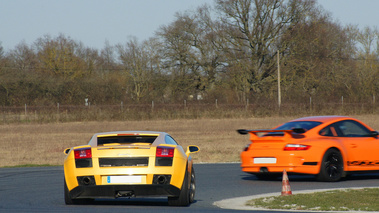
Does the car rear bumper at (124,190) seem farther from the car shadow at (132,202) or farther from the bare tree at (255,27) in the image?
the bare tree at (255,27)

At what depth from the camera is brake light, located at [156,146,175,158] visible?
964cm

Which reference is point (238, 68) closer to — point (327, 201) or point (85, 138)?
point (85, 138)

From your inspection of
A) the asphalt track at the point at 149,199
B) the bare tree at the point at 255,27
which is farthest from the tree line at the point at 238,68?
the asphalt track at the point at 149,199

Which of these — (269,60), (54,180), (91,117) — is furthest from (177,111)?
(54,180)

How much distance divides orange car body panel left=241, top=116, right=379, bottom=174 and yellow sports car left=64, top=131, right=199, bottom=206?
4.46 metres

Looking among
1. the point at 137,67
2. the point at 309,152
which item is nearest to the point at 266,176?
the point at 309,152

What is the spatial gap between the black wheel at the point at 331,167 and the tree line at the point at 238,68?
1689 inches

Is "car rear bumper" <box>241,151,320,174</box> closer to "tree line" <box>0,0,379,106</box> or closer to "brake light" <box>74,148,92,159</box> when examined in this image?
"brake light" <box>74,148,92,159</box>

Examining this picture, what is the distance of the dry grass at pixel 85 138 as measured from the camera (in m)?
23.5

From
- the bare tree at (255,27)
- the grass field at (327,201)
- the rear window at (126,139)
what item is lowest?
the grass field at (327,201)

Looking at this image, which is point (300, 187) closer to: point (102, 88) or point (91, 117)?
point (91, 117)

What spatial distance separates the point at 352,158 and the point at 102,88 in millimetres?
51168

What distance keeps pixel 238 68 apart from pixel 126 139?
49396 mm

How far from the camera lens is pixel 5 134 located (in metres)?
37.8
